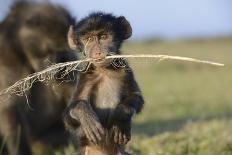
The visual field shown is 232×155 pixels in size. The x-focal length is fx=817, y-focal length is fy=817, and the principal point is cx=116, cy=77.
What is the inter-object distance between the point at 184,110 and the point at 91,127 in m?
7.93

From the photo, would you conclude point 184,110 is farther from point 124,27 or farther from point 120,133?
point 120,133

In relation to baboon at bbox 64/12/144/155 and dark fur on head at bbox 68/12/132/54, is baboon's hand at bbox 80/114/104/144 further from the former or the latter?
dark fur on head at bbox 68/12/132/54

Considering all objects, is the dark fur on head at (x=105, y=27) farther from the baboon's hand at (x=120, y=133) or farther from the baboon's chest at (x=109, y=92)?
the baboon's hand at (x=120, y=133)

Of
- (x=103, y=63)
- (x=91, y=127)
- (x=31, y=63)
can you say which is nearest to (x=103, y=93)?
(x=103, y=63)

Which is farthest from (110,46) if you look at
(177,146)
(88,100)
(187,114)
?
(187,114)

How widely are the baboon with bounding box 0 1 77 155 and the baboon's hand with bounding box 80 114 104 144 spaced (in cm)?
228

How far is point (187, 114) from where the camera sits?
12570 mm

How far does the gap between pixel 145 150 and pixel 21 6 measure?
2229 mm

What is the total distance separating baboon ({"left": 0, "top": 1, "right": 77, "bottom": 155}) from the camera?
7934 mm

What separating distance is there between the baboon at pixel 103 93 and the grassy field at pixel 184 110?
0.27 metres

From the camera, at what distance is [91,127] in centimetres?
544

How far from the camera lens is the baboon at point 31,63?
26.0 feet

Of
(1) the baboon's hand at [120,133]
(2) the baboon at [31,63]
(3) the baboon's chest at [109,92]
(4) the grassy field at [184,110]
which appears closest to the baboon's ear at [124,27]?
(4) the grassy field at [184,110]

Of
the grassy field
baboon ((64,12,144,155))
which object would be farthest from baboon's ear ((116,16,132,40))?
the grassy field
